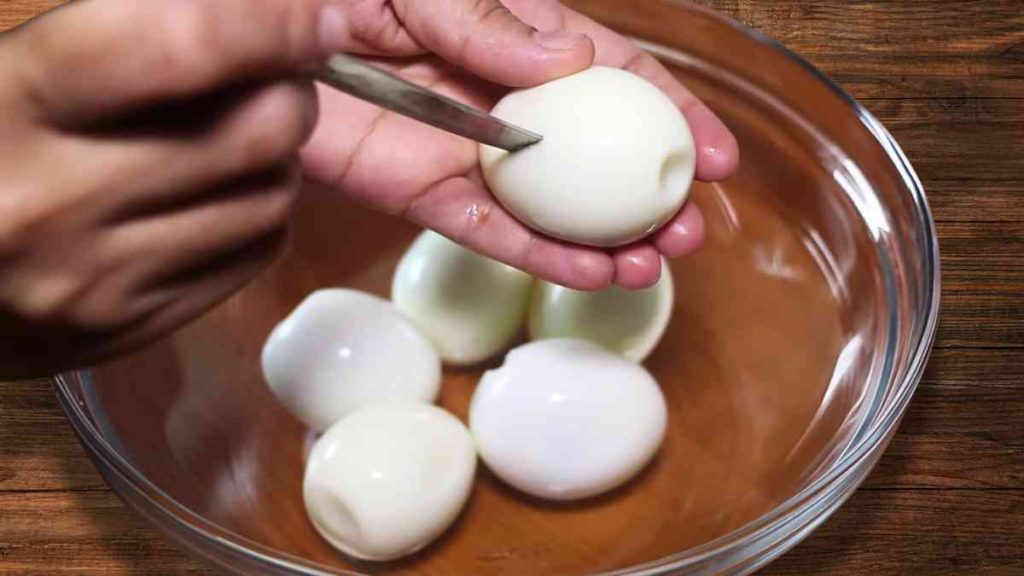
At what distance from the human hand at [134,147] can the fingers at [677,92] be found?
49 centimetres

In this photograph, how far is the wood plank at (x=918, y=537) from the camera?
945 millimetres

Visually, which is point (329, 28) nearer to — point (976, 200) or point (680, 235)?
point (680, 235)

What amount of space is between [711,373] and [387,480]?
370 millimetres

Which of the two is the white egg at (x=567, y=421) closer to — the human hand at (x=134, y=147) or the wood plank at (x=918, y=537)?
the wood plank at (x=918, y=537)

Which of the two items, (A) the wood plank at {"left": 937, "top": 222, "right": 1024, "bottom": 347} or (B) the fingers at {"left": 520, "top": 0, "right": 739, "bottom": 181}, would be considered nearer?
(B) the fingers at {"left": 520, "top": 0, "right": 739, "bottom": 181}

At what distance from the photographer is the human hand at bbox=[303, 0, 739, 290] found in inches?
35.2

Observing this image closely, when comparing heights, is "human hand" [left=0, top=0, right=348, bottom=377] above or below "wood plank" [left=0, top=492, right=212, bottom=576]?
above

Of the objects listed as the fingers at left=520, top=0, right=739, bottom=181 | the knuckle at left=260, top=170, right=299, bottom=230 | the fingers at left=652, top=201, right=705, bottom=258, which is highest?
the knuckle at left=260, top=170, right=299, bottom=230

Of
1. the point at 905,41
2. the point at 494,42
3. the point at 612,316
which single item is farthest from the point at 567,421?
the point at 905,41

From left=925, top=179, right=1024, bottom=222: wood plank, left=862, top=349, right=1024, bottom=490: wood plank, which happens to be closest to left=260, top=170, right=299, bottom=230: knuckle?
left=862, top=349, right=1024, bottom=490: wood plank

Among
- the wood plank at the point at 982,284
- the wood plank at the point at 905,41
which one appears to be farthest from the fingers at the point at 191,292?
the wood plank at the point at 905,41

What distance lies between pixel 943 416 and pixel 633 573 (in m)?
0.44

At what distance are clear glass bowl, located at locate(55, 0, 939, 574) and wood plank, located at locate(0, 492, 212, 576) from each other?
0.22 feet

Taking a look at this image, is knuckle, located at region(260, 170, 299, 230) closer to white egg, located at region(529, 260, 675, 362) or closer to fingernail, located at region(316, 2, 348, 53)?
fingernail, located at region(316, 2, 348, 53)
